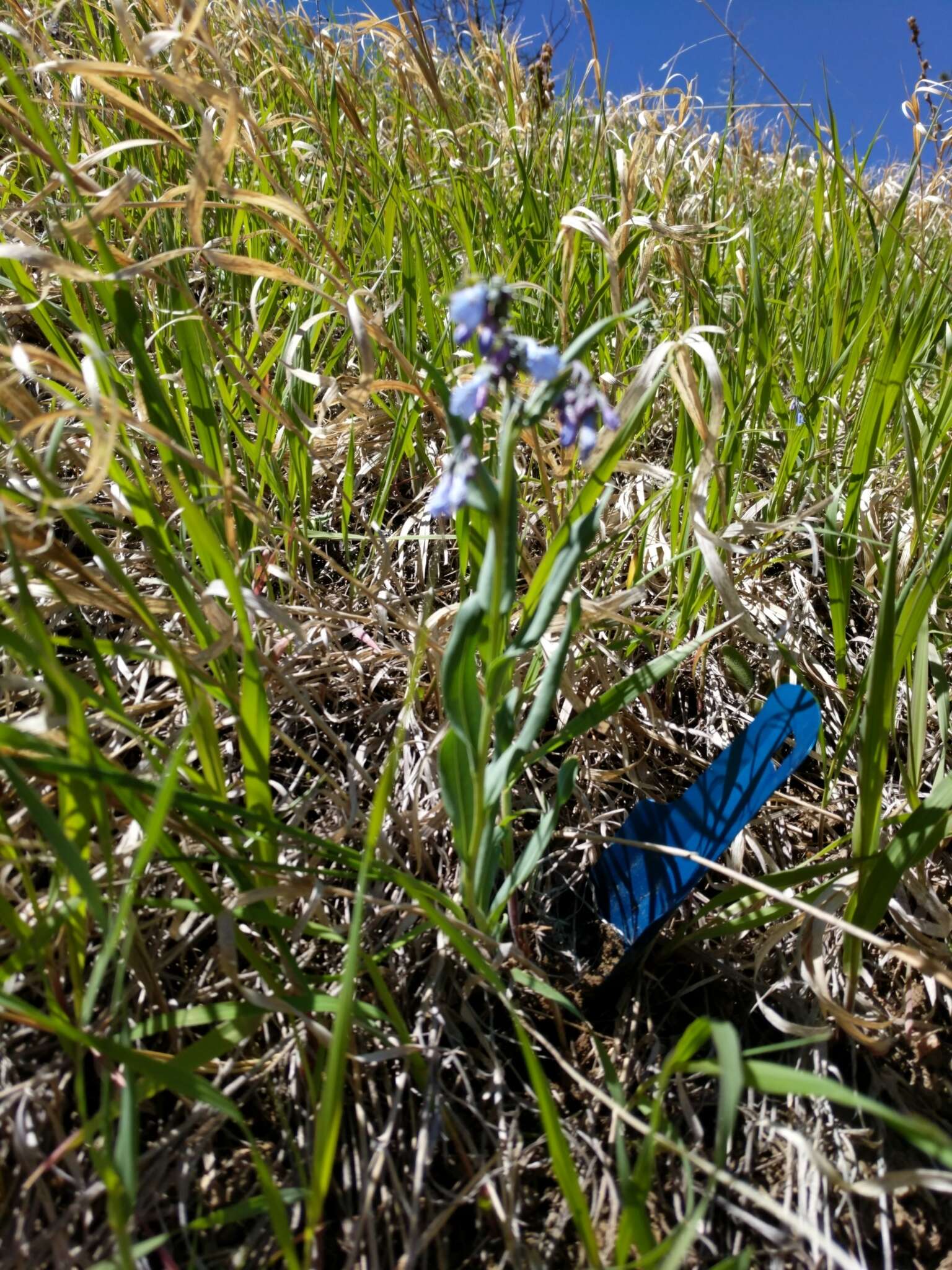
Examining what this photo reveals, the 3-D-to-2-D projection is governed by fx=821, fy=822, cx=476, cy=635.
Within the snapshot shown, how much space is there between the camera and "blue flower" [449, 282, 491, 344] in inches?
22.5

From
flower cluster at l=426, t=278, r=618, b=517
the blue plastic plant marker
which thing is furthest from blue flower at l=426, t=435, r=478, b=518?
the blue plastic plant marker

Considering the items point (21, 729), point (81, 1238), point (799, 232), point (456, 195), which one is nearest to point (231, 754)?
point (21, 729)

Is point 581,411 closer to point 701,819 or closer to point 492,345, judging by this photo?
point 492,345

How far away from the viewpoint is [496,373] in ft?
2.01

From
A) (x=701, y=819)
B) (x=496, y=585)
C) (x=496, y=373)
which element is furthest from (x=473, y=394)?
(x=701, y=819)

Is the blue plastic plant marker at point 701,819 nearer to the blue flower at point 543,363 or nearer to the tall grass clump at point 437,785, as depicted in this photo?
the tall grass clump at point 437,785

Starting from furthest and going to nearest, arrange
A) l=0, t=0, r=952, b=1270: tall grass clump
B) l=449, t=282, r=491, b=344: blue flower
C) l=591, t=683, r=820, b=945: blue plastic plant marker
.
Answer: l=591, t=683, r=820, b=945: blue plastic plant marker → l=0, t=0, r=952, b=1270: tall grass clump → l=449, t=282, r=491, b=344: blue flower

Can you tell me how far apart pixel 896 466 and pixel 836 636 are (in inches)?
23.0

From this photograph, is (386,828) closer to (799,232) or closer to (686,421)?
(686,421)

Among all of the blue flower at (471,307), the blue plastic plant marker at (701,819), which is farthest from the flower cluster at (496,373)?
the blue plastic plant marker at (701,819)

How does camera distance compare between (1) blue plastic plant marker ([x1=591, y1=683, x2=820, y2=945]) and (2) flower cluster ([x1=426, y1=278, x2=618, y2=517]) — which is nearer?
(2) flower cluster ([x1=426, y1=278, x2=618, y2=517])

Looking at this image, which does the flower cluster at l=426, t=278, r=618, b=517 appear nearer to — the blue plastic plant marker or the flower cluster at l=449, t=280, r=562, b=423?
the flower cluster at l=449, t=280, r=562, b=423

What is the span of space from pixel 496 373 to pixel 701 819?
1.84 feet

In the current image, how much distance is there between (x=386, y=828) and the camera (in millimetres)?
999
